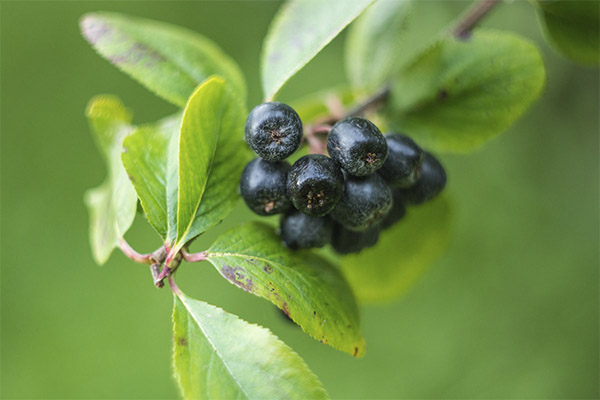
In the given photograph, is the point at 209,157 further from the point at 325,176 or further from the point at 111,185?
the point at 111,185

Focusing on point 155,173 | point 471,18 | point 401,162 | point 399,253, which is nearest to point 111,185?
point 155,173

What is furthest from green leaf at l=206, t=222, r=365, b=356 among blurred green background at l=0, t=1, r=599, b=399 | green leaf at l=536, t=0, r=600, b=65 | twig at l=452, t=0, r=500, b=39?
blurred green background at l=0, t=1, r=599, b=399

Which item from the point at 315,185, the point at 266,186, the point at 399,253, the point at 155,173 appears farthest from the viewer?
the point at 399,253

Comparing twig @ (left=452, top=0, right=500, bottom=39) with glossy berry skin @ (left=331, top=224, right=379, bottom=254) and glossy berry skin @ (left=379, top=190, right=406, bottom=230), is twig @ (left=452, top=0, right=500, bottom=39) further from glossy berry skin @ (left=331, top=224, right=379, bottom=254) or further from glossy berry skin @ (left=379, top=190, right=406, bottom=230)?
glossy berry skin @ (left=331, top=224, right=379, bottom=254)

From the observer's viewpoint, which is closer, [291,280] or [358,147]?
[358,147]

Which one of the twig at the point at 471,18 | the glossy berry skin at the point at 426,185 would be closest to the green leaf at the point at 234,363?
the glossy berry skin at the point at 426,185

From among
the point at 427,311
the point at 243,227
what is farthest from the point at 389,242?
the point at 427,311

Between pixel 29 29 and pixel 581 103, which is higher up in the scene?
pixel 29 29

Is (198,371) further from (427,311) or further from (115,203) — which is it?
(427,311)
